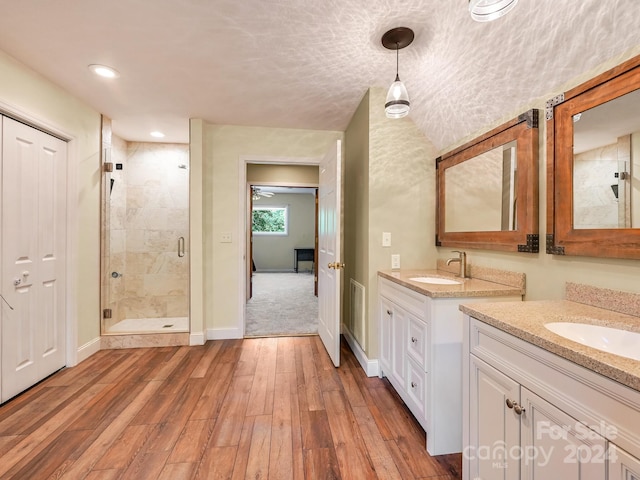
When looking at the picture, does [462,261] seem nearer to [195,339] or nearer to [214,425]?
[214,425]

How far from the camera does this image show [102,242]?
297cm

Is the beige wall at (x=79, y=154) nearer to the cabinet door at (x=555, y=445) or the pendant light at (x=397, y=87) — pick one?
the pendant light at (x=397, y=87)

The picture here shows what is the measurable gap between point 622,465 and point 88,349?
3651mm

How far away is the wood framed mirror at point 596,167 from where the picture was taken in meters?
1.13

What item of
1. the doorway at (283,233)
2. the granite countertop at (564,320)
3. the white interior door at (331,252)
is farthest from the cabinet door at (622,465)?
the doorway at (283,233)

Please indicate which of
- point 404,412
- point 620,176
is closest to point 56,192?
point 404,412

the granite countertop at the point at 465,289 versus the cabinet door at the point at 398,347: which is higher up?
the granite countertop at the point at 465,289

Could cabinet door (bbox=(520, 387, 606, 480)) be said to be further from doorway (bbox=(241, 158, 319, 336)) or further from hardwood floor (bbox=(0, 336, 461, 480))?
doorway (bbox=(241, 158, 319, 336))

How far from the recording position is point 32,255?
221 cm

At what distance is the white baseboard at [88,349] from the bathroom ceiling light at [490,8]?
12.2 ft

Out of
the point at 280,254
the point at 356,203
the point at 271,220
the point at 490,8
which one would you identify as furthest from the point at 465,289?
the point at 271,220

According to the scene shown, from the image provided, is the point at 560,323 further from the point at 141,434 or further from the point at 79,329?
the point at 79,329

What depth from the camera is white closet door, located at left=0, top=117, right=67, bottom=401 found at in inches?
79.2

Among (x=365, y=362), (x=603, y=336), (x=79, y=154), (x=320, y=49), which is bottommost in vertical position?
(x=365, y=362)
